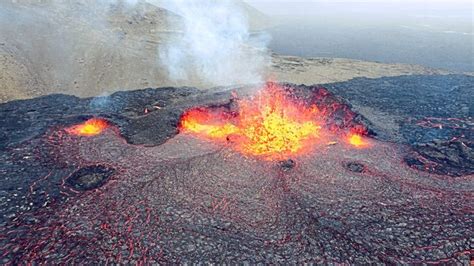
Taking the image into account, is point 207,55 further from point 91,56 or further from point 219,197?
point 219,197

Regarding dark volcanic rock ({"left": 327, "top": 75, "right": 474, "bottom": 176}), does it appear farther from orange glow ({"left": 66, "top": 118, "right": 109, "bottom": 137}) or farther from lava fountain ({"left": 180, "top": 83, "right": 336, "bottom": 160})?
orange glow ({"left": 66, "top": 118, "right": 109, "bottom": 137})

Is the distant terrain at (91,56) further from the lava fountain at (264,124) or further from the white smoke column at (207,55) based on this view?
the lava fountain at (264,124)

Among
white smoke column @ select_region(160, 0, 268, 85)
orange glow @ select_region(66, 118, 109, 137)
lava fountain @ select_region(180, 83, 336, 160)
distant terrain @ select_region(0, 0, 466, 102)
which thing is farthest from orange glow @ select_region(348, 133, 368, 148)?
distant terrain @ select_region(0, 0, 466, 102)

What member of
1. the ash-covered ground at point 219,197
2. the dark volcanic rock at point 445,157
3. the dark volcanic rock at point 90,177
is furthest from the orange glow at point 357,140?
the dark volcanic rock at point 90,177

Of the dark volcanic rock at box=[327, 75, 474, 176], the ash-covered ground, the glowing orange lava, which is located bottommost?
the dark volcanic rock at box=[327, 75, 474, 176]

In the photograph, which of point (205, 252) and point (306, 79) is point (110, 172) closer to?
point (205, 252)

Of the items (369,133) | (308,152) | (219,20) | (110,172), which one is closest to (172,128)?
(110,172)
